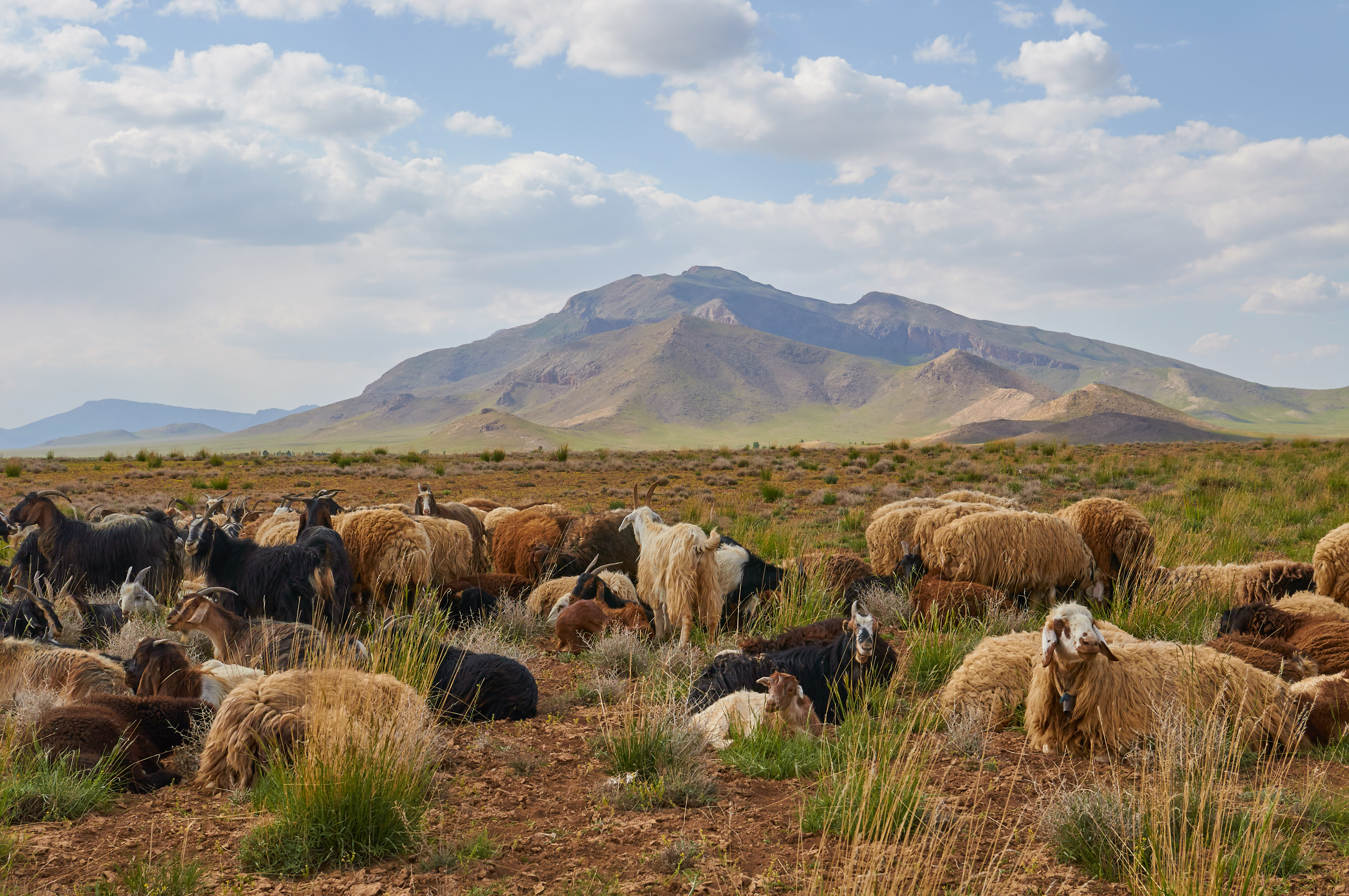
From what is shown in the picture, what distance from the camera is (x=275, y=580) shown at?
8.27m

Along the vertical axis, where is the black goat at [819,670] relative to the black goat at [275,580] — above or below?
below

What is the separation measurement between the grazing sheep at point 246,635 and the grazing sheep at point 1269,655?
6.57 metres

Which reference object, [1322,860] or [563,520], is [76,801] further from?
[563,520]

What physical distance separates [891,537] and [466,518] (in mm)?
5929

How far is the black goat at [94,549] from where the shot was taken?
399 inches

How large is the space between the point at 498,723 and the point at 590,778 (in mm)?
1297

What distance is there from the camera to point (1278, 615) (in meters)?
7.58

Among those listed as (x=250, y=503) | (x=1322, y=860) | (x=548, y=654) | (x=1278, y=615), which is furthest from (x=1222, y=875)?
(x=250, y=503)

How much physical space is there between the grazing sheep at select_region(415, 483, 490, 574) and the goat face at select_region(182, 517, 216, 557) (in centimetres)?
304

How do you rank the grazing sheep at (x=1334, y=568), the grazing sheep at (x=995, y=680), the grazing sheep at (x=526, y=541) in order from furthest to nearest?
the grazing sheep at (x=526, y=541) → the grazing sheep at (x=1334, y=568) → the grazing sheep at (x=995, y=680)

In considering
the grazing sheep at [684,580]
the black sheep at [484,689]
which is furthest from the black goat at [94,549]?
the grazing sheep at [684,580]

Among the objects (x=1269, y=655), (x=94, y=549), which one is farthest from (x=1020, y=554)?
(x=94, y=549)

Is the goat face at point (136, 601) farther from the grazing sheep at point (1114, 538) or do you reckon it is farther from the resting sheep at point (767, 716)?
the grazing sheep at point (1114, 538)

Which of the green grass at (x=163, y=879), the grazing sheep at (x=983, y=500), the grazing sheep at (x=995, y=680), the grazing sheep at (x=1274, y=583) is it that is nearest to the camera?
the green grass at (x=163, y=879)
